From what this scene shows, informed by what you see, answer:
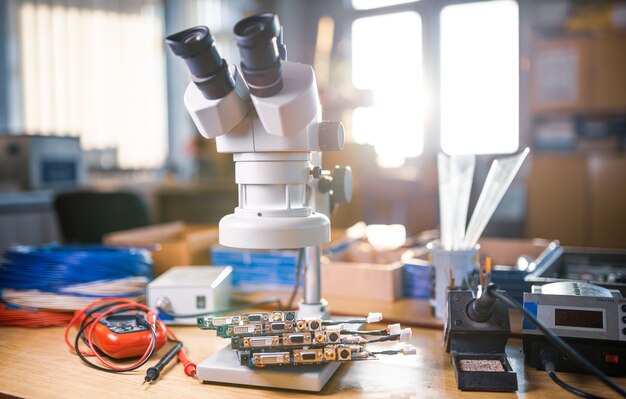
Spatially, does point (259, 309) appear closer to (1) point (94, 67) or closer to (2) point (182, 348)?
(2) point (182, 348)

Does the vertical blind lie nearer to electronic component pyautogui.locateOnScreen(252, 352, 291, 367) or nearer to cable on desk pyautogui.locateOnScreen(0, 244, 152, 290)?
cable on desk pyautogui.locateOnScreen(0, 244, 152, 290)

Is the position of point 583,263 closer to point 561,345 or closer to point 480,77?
point 561,345

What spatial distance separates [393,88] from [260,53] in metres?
4.94

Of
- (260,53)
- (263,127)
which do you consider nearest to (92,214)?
(263,127)

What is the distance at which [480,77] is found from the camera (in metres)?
5.04

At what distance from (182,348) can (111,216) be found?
179 centimetres

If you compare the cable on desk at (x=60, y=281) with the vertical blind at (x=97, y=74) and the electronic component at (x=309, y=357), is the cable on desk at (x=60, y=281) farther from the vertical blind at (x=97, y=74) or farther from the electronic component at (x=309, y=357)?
the vertical blind at (x=97, y=74)

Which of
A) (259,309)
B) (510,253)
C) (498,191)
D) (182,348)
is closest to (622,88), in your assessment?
(510,253)

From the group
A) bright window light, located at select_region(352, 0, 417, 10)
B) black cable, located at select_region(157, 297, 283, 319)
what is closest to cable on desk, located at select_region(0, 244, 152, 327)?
black cable, located at select_region(157, 297, 283, 319)

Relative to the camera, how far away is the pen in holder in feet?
3.46

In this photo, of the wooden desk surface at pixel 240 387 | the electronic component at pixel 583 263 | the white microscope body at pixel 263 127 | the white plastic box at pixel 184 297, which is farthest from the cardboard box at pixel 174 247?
the electronic component at pixel 583 263

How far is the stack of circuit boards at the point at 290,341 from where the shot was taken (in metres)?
0.76

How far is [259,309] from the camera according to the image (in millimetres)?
1180

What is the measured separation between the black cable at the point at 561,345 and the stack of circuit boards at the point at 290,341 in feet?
0.49
